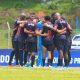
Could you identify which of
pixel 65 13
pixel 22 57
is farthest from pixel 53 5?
pixel 22 57

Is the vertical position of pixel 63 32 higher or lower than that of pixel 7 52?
higher

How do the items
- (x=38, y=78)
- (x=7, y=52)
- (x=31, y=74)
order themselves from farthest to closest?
(x=7, y=52) → (x=31, y=74) → (x=38, y=78)

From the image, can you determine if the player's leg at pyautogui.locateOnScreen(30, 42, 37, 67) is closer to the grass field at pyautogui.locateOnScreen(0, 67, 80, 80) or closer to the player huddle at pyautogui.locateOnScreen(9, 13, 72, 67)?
the player huddle at pyautogui.locateOnScreen(9, 13, 72, 67)

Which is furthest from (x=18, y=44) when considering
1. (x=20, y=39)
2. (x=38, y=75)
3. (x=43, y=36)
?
(x=38, y=75)

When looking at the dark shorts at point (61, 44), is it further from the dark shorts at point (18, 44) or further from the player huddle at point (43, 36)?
the dark shorts at point (18, 44)

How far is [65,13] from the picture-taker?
45.9 metres

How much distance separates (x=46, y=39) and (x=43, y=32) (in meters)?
0.30

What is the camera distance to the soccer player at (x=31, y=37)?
18.7 meters

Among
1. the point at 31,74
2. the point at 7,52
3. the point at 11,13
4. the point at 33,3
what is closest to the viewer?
the point at 31,74

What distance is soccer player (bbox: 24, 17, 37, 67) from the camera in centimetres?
1869

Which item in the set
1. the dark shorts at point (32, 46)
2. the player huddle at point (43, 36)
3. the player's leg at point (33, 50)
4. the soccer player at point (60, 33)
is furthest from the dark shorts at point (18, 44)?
the soccer player at point (60, 33)

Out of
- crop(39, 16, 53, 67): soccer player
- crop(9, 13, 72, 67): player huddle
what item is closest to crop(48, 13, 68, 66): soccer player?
crop(9, 13, 72, 67): player huddle

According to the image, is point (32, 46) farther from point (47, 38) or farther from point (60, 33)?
point (60, 33)

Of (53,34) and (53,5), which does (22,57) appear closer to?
(53,34)
